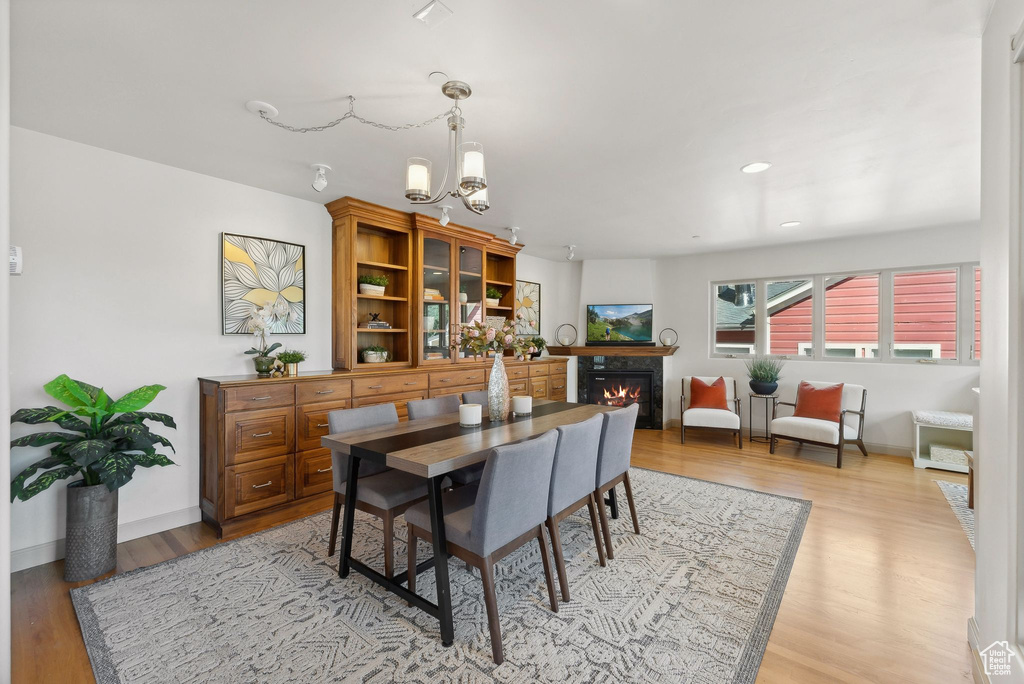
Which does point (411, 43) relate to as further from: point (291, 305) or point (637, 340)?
point (637, 340)

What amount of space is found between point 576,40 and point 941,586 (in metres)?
3.28

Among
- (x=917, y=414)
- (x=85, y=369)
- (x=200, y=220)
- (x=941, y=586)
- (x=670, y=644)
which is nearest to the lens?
(x=670, y=644)

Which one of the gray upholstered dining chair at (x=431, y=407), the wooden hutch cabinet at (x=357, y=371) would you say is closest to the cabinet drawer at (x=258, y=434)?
the wooden hutch cabinet at (x=357, y=371)

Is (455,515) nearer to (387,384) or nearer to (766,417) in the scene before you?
(387,384)

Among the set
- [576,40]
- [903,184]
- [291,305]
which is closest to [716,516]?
[903,184]

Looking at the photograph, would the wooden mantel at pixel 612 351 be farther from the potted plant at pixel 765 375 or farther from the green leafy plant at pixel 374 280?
the green leafy plant at pixel 374 280

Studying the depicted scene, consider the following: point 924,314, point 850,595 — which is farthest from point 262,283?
point 924,314

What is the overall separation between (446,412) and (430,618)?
150 cm

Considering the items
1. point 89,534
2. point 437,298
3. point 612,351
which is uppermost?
point 437,298

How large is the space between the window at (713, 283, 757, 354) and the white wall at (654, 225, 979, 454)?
0.17 meters

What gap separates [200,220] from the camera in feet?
10.4

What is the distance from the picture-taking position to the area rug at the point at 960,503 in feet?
10.1

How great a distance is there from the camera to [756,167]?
300 centimetres

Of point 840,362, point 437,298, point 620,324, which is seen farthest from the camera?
point 620,324
